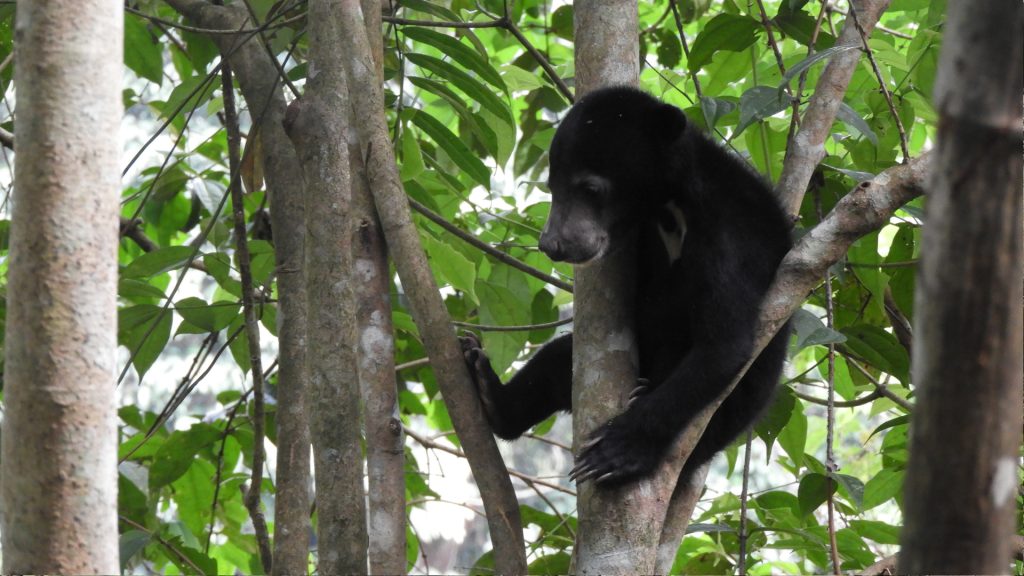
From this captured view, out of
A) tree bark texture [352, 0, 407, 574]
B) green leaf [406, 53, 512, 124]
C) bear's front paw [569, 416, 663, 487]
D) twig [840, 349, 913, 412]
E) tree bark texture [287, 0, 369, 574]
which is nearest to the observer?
tree bark texture [287, 0, 369, 574]

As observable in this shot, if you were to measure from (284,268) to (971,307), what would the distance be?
2411mm

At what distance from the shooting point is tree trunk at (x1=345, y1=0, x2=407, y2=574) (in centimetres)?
219

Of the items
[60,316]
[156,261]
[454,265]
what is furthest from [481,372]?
[60,316]

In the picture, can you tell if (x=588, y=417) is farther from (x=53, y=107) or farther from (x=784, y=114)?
(x=784, y=114)

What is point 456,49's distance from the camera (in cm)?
312

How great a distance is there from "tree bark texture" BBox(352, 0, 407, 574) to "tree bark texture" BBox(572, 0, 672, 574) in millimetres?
406

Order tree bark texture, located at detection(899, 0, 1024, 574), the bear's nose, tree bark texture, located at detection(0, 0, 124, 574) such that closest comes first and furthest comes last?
1. tree bark texture, located at detection(899, 0, 1024, 574)
2. tree bark texture, located at detection(0, 0, 124, 574)
3. the bear's nose

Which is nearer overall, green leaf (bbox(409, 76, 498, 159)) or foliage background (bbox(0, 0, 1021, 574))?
foliage background (bbox(0, 0, 1021, 574))

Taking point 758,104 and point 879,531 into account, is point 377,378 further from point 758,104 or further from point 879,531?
point 879,531

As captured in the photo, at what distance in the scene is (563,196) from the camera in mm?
3219

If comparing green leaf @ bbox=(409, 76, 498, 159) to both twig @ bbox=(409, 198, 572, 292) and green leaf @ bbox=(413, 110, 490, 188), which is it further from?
twig @ bbox=(409, 198, 572, 292)

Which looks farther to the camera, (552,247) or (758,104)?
(552,247)

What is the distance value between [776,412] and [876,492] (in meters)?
0.40

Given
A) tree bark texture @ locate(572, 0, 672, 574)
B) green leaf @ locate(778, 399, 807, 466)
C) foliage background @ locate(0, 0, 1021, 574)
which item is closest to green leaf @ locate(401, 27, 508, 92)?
foliage background @ locate(0, 0, 1021, 574)
